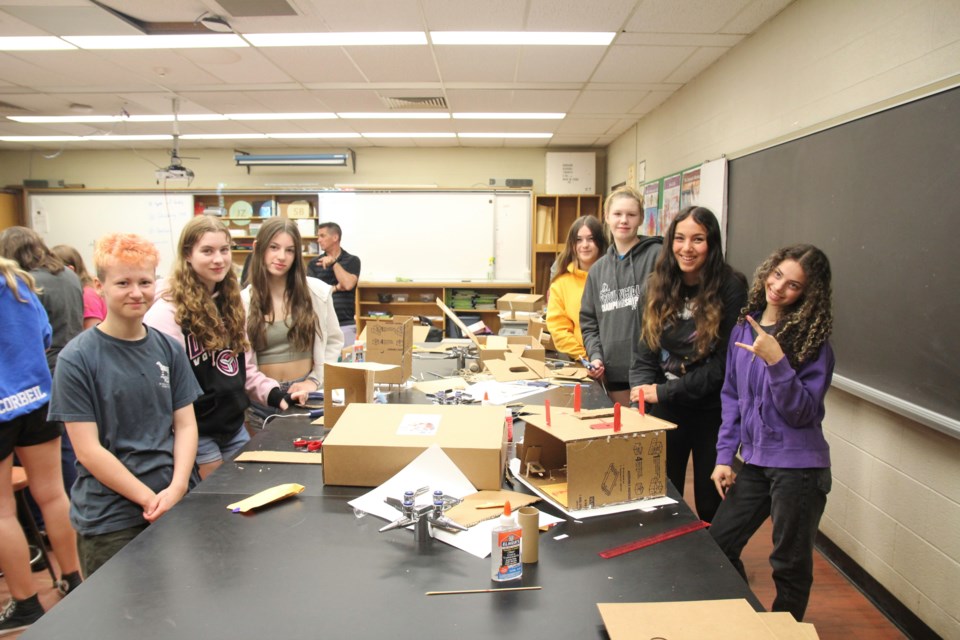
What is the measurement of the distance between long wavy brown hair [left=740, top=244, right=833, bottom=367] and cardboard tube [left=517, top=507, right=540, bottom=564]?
952 millimetres

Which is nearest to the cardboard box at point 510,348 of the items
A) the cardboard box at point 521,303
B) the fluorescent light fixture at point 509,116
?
the cardboard box at point 521,303

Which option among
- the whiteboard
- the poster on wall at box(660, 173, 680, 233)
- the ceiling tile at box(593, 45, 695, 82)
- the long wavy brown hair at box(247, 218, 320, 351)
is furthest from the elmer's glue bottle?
the whiteboard

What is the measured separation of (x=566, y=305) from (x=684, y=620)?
91.6 inches

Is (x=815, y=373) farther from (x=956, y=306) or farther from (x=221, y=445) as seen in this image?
(x=221, y=445)

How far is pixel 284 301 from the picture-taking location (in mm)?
2383

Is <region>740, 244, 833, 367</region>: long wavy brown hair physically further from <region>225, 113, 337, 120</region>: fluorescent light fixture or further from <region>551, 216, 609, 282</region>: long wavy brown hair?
<region>225, 113, 337, 120</region>: fluorescent light fixture

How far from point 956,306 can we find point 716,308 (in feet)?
2.38

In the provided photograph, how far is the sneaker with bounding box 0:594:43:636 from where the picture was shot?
2.07 m

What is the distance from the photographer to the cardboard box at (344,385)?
1.94 m

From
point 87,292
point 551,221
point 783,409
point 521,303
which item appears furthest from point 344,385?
point 551,221

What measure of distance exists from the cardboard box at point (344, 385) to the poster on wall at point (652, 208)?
374 centimetres

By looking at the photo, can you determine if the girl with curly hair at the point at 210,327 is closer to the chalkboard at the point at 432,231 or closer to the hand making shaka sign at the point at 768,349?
the hand making shaka sign at the point at 768,349

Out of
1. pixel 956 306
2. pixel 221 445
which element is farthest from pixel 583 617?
pixel 956 306

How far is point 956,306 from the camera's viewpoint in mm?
1866
